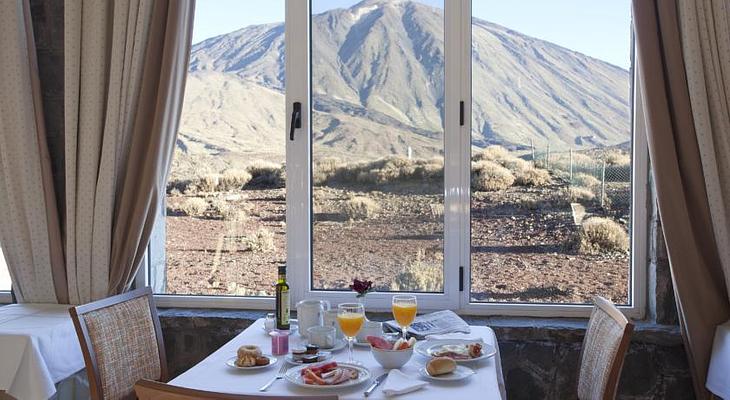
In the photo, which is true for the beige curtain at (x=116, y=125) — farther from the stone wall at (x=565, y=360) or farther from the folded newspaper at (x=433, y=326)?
the folded newspaper at (x=433, y=326)

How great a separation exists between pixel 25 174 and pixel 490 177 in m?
1.89

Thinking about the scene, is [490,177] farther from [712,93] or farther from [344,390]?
[344,390]

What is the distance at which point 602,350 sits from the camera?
2010 mm

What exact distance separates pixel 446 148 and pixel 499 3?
0.63 meters

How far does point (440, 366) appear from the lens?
176 cm

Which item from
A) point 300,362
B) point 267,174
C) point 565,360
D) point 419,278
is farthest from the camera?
point 267,174

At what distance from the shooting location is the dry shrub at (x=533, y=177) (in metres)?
2.84

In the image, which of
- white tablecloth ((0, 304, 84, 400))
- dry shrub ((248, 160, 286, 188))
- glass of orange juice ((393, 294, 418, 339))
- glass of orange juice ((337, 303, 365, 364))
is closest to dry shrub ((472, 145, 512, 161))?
dry shrub ((248, 160, 286, 188))

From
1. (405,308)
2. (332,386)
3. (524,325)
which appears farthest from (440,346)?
(524,325)

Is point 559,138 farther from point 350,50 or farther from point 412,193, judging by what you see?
point 350,50

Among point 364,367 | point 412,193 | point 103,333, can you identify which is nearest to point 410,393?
point 364,367

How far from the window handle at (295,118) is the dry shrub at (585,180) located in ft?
3.76

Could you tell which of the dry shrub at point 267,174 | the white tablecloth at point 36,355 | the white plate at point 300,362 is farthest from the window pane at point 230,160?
the white plate at point 300,362

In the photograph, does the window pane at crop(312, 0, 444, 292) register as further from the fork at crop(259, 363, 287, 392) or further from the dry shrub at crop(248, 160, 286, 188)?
the fork at crop(259, 363, 287, 392)
